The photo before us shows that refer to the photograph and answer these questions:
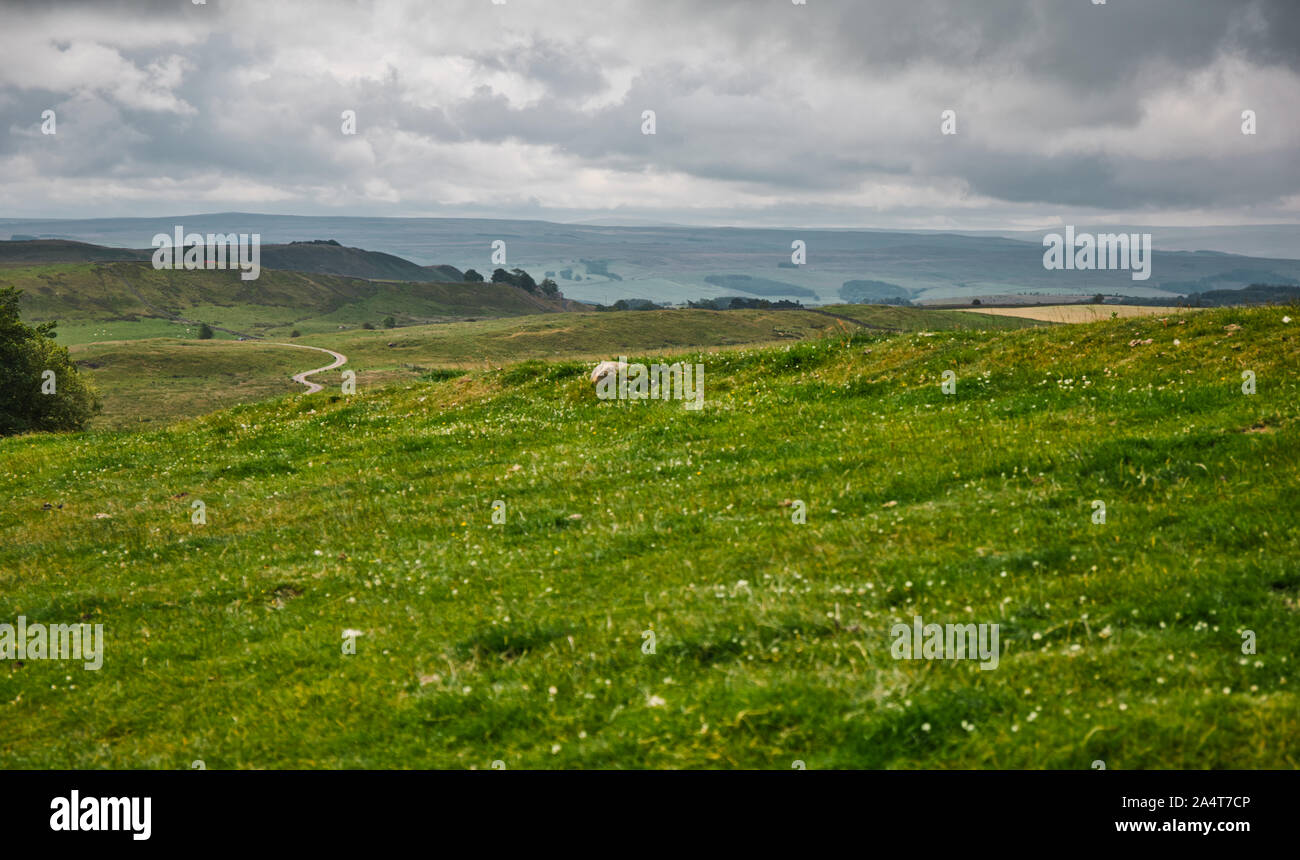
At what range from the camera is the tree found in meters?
57.2

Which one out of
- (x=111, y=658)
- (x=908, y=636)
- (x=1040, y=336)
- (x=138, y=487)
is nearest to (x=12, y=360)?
(x=138, y=487)

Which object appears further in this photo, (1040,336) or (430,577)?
(1040,336)

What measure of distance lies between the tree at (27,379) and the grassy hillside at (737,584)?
135 ft

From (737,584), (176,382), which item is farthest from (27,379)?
(176,382)

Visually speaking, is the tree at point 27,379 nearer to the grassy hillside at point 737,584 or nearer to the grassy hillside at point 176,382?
the grassy hillside at point 737,584

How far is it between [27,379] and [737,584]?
6303 cm

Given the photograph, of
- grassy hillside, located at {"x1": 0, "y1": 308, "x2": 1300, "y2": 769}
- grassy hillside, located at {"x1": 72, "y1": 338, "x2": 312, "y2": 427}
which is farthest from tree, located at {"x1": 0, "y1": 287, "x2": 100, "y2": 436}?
grassy hillside, located at {"x1": 72, "y1": 338, "x2": 312, "y2": 427}

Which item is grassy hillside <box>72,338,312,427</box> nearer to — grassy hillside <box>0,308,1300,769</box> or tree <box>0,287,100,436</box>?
tree <box>0,287,100,436</box>

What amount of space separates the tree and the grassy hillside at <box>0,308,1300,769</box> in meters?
41.3

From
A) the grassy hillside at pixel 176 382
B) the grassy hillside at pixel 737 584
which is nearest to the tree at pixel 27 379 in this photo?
the grassy hillside at pixel 737 584

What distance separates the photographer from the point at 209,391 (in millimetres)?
162500

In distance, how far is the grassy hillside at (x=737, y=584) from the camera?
7.62 meters
